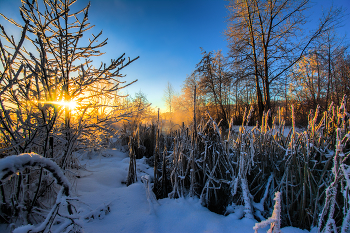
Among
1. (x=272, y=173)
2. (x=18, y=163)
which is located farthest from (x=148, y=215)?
(x=272, y=173)

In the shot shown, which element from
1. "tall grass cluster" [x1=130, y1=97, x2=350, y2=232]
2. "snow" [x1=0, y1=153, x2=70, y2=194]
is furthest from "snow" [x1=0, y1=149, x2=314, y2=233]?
"snow" [x1=0, y1=153, x2=70, y2=194]

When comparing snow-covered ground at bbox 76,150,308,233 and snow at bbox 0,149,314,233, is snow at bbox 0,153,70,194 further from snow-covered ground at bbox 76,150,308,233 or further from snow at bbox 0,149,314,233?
snow-covered ground at bbox 76,150,308,233

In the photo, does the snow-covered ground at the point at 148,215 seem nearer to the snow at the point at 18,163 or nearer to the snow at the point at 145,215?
the snow at the point at 145,215

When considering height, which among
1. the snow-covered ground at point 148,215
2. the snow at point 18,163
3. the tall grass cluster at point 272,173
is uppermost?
the snow at point 18,163

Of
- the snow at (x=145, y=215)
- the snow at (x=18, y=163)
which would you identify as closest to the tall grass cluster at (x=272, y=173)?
the snow at (x=145, y=215)

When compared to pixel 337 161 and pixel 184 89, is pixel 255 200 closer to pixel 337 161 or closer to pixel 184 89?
pixel 337 161

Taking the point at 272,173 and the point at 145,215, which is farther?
the point at 272,173

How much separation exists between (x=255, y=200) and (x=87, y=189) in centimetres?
165

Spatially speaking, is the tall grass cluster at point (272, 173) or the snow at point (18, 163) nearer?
the snow at point (18, 163)

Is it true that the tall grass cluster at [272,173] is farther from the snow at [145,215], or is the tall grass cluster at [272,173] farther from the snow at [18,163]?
the snow at [18,163]

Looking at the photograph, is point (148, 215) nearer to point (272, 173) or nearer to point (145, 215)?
point (145, 215)

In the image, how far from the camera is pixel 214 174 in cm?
149

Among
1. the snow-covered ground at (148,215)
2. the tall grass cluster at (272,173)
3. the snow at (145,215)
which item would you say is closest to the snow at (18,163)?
the snow at (145,215)

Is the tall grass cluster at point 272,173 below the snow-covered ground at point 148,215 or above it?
above
